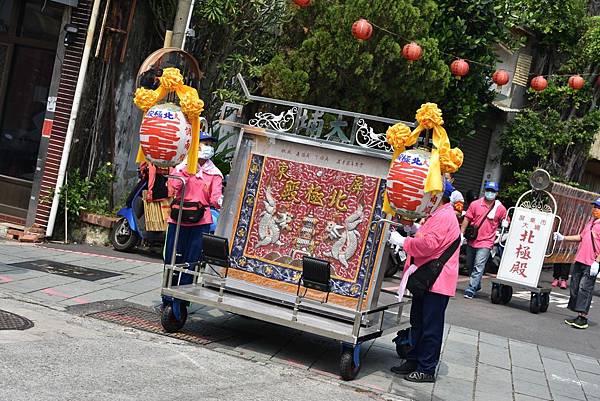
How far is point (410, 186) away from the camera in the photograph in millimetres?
6578

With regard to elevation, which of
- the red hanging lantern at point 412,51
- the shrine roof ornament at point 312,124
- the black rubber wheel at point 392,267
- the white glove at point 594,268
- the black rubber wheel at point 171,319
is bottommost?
the black rubber wheel at point 171,319

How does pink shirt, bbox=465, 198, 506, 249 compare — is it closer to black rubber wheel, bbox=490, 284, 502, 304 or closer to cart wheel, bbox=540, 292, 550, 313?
black rubber wheel, bbox=490, 284, 502, 304

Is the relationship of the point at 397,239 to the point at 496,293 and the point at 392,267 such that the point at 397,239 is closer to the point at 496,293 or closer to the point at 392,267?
the point at 496,293

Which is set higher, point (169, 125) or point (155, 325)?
point (169, 125)

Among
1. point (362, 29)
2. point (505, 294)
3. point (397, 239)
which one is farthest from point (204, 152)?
point (505, 294)

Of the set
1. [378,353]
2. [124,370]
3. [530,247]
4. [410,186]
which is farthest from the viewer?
[530,247]

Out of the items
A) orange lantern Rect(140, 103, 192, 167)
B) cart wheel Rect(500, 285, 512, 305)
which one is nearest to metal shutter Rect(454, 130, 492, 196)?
cart wheel Rect(500, 285, 512, 305)

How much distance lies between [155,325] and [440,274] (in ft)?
9.04

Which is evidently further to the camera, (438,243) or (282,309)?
(282,309)

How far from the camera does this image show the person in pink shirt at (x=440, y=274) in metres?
7.05

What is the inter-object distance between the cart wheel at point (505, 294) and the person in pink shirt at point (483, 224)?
16.6 inches

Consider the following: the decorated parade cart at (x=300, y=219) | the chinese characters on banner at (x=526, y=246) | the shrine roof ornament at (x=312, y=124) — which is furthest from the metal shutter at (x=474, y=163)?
the shrine roof ornament at (x=312, y=124)

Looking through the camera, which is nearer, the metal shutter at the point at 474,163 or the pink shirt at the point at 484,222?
the pink shirt at the point at 484,222

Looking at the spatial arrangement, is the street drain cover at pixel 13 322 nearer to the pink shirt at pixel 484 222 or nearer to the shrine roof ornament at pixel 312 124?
the shrine roof ornament at pixel 312 124
